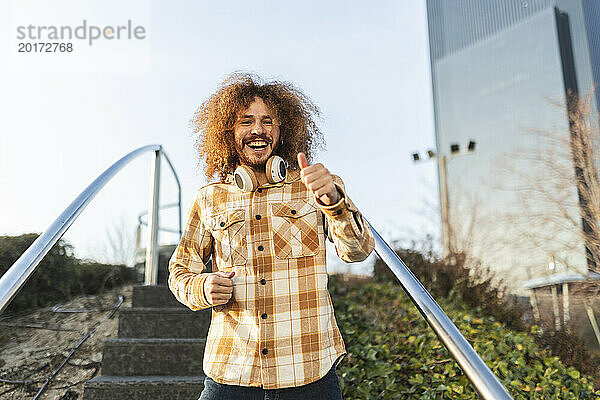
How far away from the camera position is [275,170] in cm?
152

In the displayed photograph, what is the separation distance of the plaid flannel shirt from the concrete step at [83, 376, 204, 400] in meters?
1.14

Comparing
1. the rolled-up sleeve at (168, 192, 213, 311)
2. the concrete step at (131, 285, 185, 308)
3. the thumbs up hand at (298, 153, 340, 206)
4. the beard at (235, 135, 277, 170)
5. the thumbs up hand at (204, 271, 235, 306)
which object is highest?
the beard at (235, 135, 277, 170)

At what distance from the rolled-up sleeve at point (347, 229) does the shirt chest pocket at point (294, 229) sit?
0.26ft

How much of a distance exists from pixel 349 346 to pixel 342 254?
225 cm

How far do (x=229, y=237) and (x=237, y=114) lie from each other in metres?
0.44

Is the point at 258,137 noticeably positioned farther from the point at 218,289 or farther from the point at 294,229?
the point at 218,289

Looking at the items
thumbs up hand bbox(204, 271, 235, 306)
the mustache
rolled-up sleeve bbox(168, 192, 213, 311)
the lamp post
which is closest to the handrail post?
rolled-up sleeve bbox(168, 192, 213, 311)

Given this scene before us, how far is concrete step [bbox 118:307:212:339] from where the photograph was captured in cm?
306

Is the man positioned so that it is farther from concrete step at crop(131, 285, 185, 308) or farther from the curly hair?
concrete step at crop(131, 285, 185, 308)

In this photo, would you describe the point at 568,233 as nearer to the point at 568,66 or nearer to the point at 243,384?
the point at 243,384

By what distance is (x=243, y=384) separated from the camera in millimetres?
1392

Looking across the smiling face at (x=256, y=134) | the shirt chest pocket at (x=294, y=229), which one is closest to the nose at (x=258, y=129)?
the smiling face at (x=256, y=134)

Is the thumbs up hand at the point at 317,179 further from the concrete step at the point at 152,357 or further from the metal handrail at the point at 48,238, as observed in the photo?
the concrete step at the point at 152,357

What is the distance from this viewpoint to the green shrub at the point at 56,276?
11.7 feet
